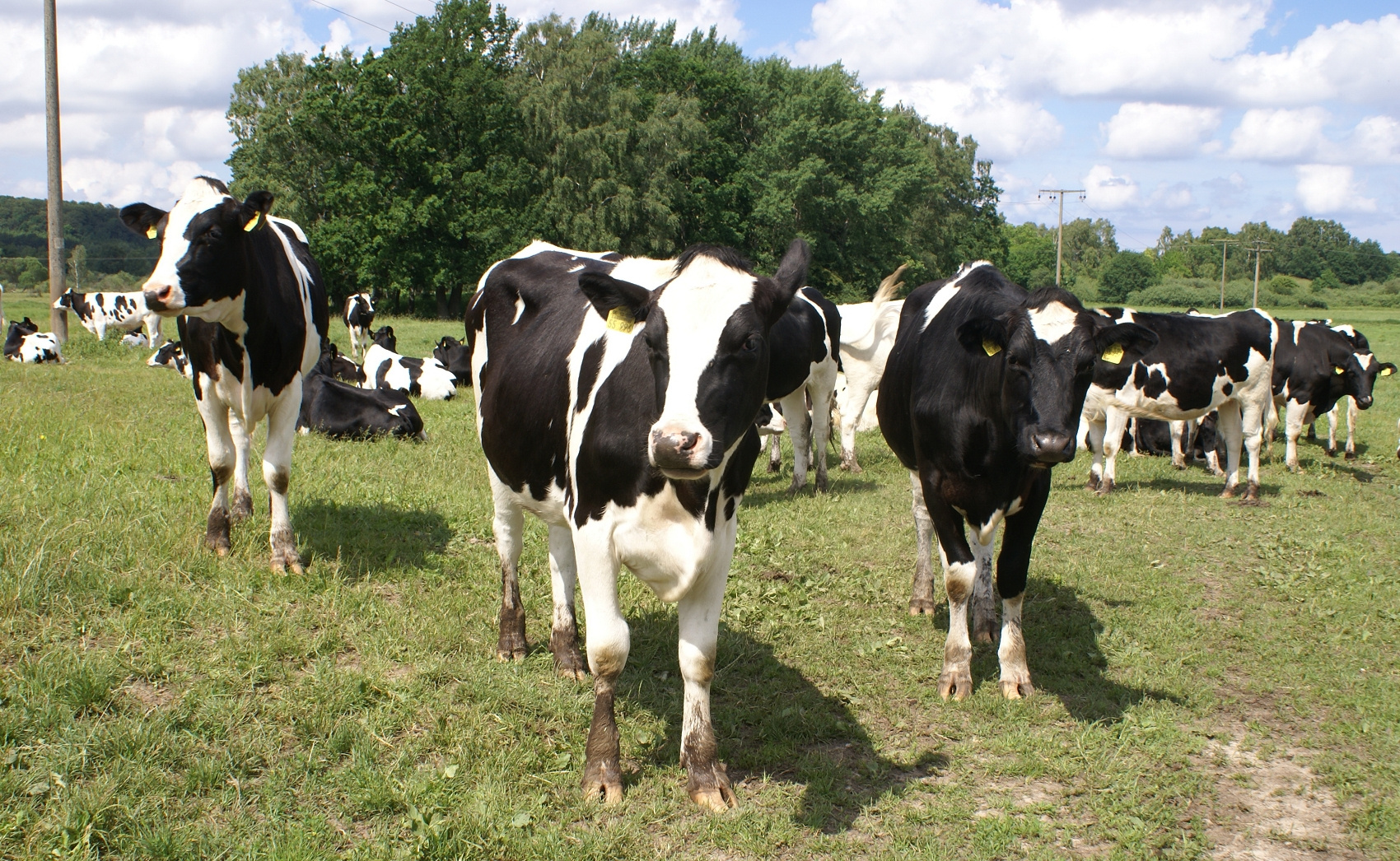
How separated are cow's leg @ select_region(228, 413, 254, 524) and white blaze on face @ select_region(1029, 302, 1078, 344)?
17.2 feet

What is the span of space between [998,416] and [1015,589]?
106cm

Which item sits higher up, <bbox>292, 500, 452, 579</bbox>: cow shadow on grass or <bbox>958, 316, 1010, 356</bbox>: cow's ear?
<bbox>958, 316, 1010, 356</bbox>: cow's ear

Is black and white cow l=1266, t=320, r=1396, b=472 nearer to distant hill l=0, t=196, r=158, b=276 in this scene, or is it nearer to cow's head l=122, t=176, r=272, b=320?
cow's head l=122, t=176, r=272, b=320

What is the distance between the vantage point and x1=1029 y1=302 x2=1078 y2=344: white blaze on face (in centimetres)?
485

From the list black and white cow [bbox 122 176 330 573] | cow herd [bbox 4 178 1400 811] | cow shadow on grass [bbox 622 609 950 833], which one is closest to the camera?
cow herd [bbox 4 178 1400 811]

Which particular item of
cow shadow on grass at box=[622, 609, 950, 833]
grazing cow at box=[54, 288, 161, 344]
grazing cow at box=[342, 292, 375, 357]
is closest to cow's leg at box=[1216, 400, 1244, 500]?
cow shadow on grass at box=[622, 609, 950, 833]

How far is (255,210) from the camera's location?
593 centimetres

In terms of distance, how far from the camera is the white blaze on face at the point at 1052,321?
4852mm

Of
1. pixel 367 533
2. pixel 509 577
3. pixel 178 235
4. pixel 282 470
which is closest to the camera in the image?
pixel 509 577

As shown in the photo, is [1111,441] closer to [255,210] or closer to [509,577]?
[509,577]

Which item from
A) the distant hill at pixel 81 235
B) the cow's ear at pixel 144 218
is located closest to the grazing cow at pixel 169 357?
the cow's ear at pixel 144 218

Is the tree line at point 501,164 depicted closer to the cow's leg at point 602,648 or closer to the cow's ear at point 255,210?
the cow's ear at point 255,210

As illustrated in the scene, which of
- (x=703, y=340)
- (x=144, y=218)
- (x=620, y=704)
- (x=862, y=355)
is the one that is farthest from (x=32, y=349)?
(x=703, y=340)

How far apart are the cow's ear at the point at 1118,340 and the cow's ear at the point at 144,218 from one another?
5.55 metres
